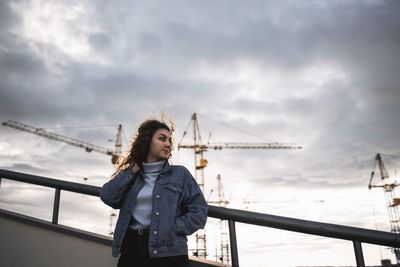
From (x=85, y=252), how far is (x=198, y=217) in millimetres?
1288

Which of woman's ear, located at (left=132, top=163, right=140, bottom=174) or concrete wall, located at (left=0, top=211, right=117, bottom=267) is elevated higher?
woman's ear, located at (left=132, top=163, right=140, bottom=174)

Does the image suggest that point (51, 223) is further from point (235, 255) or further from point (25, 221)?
point (235, 255)

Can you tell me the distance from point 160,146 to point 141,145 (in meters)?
0.16

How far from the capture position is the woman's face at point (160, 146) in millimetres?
2320

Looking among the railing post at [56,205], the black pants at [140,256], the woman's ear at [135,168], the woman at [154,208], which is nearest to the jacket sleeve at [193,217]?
the woman at [154,208]

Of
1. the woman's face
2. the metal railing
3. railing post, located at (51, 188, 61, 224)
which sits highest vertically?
the woman's face

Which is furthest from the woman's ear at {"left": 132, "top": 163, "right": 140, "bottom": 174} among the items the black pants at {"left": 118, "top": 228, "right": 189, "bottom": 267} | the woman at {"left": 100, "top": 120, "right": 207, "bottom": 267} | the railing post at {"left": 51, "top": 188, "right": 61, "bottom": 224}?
the railing post at {"left": 51, "top": 188, "right": 61, "bottom": 224}

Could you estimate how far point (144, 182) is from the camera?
2.18 m

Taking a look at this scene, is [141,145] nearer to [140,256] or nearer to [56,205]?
[140,256]

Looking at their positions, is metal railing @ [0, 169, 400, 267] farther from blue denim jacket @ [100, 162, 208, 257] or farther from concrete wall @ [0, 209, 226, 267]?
concrete wall @ [0, 209, 226, 267]

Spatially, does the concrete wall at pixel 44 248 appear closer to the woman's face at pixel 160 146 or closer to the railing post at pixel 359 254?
the woman's face at pixel 160 146

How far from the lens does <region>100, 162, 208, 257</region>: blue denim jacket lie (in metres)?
1.86

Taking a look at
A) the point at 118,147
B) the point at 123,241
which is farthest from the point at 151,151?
the point at 118,147

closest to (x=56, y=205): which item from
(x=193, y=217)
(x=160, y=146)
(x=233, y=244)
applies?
(x=160, y=146)
